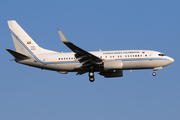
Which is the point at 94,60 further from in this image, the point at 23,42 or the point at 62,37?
the point at 23,42

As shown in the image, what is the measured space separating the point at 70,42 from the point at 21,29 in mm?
14249

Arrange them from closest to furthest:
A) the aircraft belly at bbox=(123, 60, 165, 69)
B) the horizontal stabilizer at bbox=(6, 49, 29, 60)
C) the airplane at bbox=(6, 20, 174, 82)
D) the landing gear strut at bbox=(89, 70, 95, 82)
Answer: the airplane at bbox=(6, 20, 174, 82) < the aircraft belly at bbox=(123, 60, 165, 69) < the horizontal stabilizer at bbox=(6, 49, 29, 60) < the landing gear strut at bbox=(89, 70, 95, 82)

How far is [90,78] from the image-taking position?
51.9 m

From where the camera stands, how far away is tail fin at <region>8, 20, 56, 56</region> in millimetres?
54478

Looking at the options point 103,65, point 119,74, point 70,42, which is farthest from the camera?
point 119,74

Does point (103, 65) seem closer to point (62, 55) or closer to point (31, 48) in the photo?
point (62, 55)

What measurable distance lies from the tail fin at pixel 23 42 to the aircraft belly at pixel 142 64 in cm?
1286

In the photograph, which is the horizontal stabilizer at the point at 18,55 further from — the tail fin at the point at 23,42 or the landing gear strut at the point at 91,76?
the landing gear strut at the point at 91,76

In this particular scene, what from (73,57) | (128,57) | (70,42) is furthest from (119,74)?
(70,42)

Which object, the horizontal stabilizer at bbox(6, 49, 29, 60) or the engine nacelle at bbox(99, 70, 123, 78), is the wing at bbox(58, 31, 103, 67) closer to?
the engine nacelle at bbox(99, 70, 123, 78)

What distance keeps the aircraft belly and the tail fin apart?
506 inches

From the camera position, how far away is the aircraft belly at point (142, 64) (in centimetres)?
5081

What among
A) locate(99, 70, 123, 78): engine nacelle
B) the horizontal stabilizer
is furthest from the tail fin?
locate(99, 70, 123, 78): engine nacelle

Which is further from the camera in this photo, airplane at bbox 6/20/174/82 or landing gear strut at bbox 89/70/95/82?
landing gear strut at bbox 89/70/95/82
